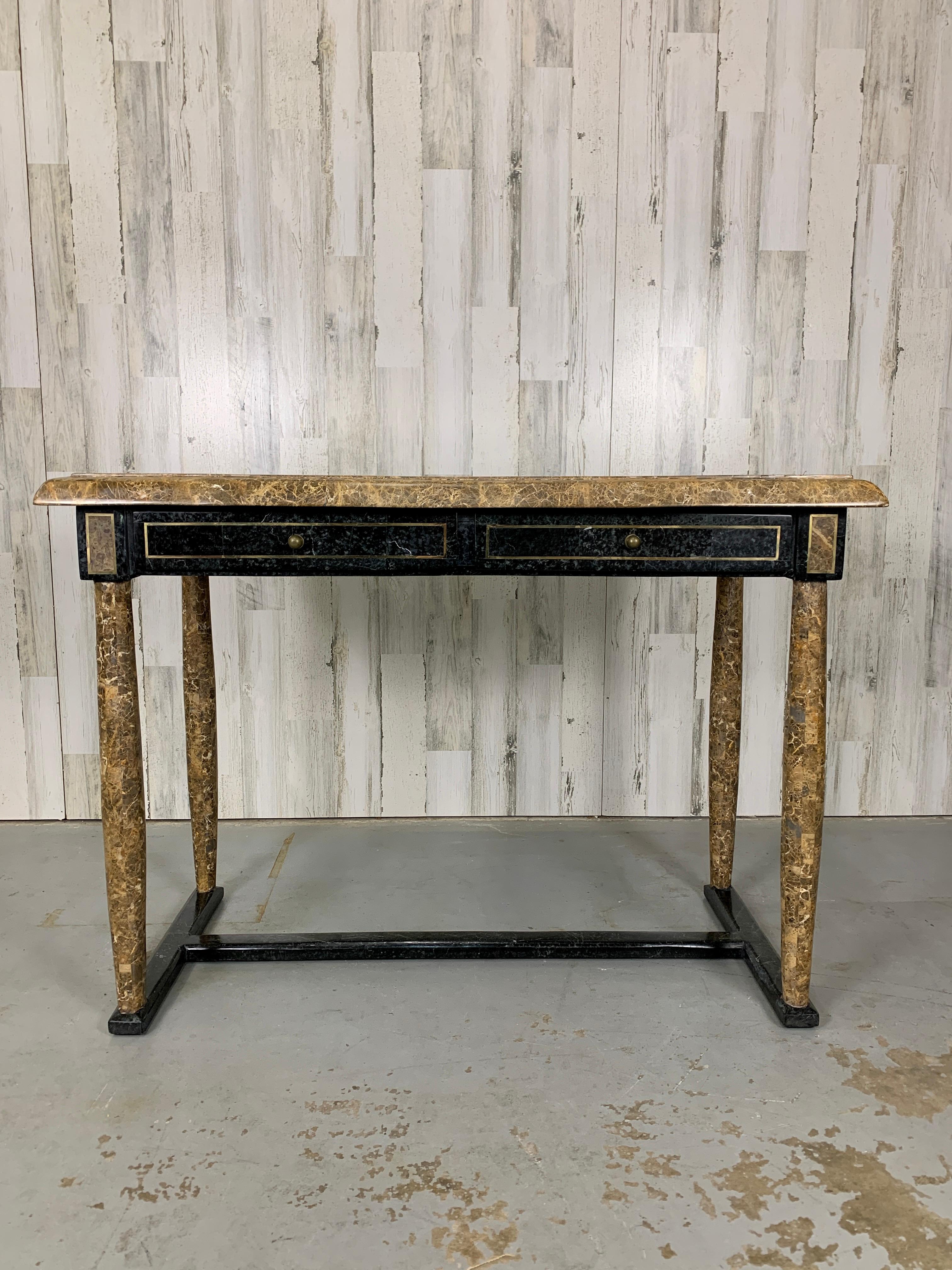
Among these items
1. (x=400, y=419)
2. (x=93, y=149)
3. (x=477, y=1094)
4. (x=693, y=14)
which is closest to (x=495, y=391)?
(x=400, y=419)

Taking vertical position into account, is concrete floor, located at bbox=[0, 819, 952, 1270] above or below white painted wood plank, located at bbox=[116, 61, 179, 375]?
below

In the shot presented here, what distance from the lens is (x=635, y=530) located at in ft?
5.29

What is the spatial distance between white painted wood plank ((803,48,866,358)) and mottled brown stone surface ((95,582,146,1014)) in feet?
6.09

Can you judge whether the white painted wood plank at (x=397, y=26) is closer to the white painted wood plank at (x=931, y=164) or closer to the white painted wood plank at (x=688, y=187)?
the white painted wood plank at (x=688, y=187)

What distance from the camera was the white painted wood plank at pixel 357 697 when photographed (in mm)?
2625

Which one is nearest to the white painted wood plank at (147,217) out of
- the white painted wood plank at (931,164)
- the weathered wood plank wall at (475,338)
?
the weathered wood plank wall at (475,338)

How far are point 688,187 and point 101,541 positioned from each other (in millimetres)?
1744

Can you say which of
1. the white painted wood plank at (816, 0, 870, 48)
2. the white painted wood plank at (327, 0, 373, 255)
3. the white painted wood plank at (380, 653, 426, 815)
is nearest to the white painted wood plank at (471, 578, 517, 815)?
the white painted wood plank at (380, 653, 426, 815)

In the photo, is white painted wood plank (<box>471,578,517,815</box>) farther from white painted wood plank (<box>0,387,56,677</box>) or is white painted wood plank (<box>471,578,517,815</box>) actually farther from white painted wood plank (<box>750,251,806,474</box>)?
white painted wood plank (<box>0,387,56,677</box>)

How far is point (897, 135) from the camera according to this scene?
98.3 inches

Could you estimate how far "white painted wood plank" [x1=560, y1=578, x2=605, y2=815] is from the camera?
264cm

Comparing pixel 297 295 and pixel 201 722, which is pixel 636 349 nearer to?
pixel 297 295

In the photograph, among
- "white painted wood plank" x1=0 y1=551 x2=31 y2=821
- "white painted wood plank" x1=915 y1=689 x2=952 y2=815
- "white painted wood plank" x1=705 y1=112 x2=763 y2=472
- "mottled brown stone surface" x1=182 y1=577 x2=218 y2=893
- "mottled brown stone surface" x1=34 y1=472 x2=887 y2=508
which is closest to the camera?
"mottled brown stone surface" x1=34 y1=472 x2=887 y2=508

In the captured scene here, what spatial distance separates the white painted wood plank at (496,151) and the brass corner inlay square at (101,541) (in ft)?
4.15
